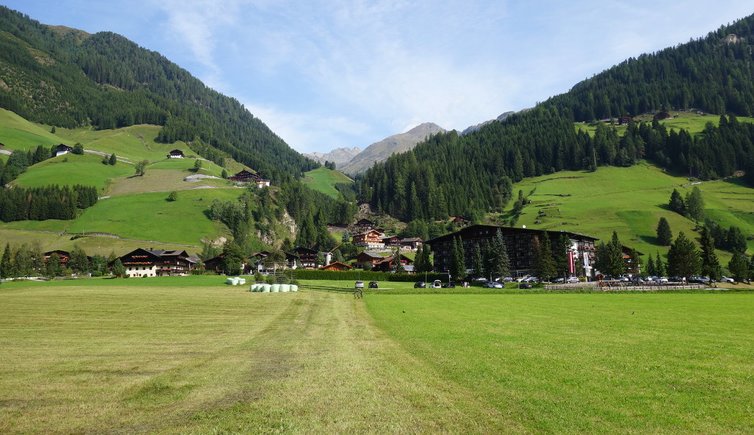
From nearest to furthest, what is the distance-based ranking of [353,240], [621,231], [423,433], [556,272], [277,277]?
1. [423,433]
2. [277,277]
3. [556,272]
4. [621,231]
5. [353,240]

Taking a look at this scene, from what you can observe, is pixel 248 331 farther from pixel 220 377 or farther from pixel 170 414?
pixel 170 414

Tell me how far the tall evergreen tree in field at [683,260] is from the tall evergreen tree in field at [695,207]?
267ft

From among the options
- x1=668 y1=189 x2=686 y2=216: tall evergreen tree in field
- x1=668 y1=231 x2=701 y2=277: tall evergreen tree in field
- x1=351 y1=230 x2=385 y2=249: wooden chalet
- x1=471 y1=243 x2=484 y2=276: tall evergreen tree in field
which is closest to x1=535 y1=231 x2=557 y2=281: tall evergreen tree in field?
x1=471 y1=243 x2=484 y2=276: tall evergreen tree in field

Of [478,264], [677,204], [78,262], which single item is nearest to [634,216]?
[677,204]

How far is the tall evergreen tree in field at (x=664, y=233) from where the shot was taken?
155m

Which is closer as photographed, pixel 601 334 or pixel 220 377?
pixel 220 377

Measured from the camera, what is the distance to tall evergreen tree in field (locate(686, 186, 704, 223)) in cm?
17025

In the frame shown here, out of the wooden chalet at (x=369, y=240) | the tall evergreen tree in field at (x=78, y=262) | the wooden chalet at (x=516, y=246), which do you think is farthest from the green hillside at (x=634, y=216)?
the tall evergreen tree in field at (x=78, y=262)

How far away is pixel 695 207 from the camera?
17125cm

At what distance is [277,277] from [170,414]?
9094 cm

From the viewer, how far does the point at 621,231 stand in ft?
538

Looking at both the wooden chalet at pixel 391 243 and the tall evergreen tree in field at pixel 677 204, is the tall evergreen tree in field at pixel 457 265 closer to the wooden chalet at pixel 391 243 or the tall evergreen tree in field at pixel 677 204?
the wooden chalet at pixel 391 243

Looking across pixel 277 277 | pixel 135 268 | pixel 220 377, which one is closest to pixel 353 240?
pixel 135 268

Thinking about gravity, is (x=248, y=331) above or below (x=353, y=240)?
below
